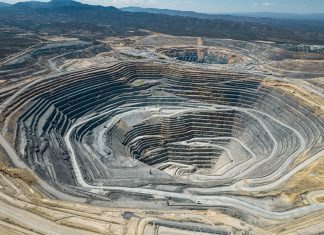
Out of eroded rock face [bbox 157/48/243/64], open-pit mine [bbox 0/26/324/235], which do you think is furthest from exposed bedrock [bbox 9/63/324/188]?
eroded rock face [bbox 157/48/243/64]

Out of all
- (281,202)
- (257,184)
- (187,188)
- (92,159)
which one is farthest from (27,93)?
(281,202)

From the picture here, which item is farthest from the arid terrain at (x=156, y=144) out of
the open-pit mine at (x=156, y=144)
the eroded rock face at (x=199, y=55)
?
the eroded rock face at (x=199, y=55)

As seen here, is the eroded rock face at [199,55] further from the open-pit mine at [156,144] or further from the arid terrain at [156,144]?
the open-pit mine at [156,144]

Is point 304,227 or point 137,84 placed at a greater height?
point 304,227

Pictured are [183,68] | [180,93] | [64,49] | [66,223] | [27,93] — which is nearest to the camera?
[66,223]

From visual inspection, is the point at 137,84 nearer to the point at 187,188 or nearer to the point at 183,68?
the point at 183,68

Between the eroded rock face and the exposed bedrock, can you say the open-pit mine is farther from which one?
the eroded rock face

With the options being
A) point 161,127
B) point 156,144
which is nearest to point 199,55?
point 161,127
